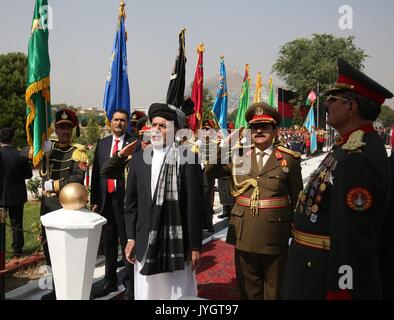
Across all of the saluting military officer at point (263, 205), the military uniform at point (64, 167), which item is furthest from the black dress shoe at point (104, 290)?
the saluting military officer at point (263, 205)

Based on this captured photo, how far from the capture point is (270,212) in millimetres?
3180

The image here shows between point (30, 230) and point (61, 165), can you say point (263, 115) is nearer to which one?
point (61, 165)

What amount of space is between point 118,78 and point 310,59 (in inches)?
1852

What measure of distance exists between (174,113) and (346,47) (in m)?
53.1

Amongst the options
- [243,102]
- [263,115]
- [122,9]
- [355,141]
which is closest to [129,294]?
[263,115]

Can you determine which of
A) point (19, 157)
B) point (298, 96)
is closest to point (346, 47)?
point (298, 96)

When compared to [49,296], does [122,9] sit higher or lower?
higher

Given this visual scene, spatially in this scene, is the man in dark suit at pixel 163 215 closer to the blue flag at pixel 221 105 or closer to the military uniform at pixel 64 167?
the military uniform at pixel 64 167

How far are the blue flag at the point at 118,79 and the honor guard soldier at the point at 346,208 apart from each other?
433 centimetres

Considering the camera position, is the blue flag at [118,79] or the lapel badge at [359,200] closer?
the lapel badge at [359,200]

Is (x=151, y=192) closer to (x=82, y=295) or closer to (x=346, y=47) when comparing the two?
(x=82, y=295)

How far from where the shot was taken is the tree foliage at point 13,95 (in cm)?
2166

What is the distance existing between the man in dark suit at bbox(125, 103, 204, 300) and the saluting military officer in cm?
43

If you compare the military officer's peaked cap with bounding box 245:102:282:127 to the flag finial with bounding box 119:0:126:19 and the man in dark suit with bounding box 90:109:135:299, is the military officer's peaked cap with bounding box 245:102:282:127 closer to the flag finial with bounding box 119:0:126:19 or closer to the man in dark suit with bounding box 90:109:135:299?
the man in dark suit with bounding box 90:109:135:299
